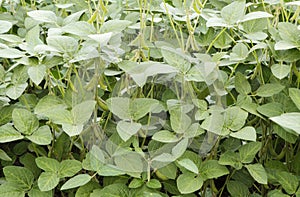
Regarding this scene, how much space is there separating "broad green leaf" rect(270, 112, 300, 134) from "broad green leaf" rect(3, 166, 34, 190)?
45 cm

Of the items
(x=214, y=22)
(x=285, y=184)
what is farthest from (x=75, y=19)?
(x=285, y=184)

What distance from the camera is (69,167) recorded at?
88cm

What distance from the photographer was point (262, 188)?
3.18ft

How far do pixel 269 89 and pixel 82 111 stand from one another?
0.30 m

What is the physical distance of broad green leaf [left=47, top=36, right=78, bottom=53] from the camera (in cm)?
81

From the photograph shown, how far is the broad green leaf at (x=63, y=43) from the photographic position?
2.66ft

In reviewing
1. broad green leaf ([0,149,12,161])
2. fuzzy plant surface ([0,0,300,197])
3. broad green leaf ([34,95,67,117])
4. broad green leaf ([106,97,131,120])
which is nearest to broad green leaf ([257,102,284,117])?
fuzzy plant surface ([0,0,300,197])

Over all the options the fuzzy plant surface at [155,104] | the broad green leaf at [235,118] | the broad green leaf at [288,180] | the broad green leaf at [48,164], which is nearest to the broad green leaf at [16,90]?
the fuzzy plant surface at [155,104]

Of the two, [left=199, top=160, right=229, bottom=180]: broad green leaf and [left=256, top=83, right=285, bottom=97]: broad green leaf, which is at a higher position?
[left=256, top=83, right=285, bottom=97]: broad green leaf

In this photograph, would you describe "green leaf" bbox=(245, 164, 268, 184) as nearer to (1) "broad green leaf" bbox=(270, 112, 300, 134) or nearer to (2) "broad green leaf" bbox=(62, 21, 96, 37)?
(1) "broad green leaf" bbox=(270, 112, 300, 134)

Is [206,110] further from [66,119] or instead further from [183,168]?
[66,119]

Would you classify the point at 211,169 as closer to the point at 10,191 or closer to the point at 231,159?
the point at 231,159

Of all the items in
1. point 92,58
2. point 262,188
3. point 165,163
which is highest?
point 92,58

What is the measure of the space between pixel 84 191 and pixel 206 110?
9.8 inches
